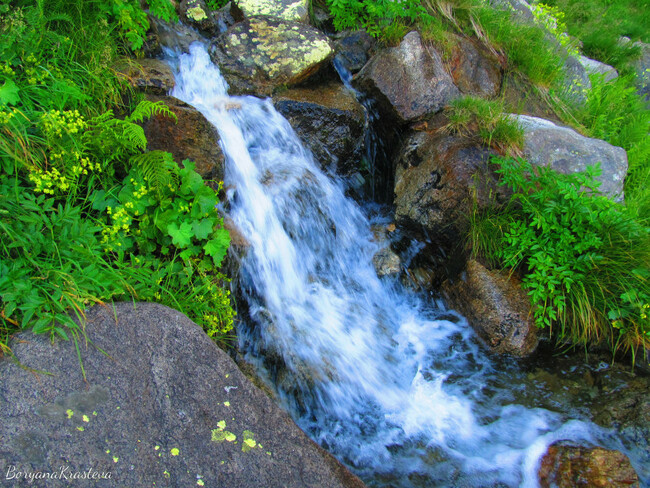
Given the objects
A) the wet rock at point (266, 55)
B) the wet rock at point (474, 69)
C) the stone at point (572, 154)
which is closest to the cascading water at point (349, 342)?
the wet rock at point (266, 55)

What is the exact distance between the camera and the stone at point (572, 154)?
4.91 meters


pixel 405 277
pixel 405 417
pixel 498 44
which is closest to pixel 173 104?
pixel 405 277

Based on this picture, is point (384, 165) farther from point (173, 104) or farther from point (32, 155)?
point (32, 155)

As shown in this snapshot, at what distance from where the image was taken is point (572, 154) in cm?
497

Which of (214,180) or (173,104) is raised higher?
(173,104)

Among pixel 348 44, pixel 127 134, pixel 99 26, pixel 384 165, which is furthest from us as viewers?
pixel 348 44

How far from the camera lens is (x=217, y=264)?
3.42 metres

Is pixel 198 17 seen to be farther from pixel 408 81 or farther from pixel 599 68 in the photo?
pixel 599 68

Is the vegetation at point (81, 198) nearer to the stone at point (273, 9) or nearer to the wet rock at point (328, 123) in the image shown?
the wet rock at point (328, 123)

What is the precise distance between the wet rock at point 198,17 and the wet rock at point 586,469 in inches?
264

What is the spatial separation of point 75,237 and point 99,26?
7.94ft

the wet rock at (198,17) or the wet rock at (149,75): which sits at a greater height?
the wet rock at (198,17)

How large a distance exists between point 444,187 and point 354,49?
10.1 feet

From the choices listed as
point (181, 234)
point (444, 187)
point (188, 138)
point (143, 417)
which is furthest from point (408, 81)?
point (143, 417)
